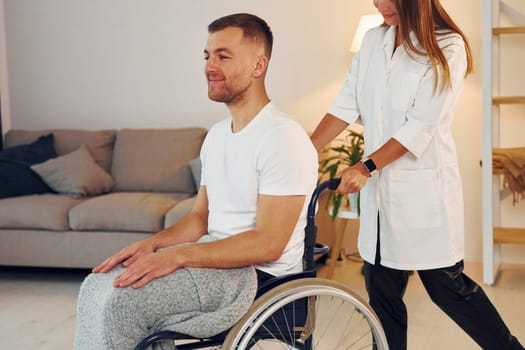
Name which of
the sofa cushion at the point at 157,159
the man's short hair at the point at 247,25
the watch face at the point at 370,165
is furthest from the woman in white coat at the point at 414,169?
the sofa cushion at the point at 157,159

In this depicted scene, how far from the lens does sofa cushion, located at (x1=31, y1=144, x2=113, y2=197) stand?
414cm

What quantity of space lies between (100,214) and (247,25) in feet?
6.91

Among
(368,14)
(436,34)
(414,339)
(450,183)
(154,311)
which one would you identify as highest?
(368,14)

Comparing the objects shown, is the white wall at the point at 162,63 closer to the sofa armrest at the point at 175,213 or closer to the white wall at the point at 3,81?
the white wall at the point at 3,81

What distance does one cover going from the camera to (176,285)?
168 cm

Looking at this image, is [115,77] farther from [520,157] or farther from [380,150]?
[380,150]

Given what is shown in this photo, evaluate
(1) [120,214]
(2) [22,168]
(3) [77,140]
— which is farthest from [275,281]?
(3) [77,140]

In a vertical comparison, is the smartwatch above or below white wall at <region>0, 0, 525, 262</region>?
below

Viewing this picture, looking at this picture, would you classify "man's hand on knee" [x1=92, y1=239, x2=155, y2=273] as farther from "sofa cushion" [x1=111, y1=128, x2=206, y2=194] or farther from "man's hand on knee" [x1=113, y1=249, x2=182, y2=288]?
"sofa cushion" [x1=111, y1=128, x2=206, y2=194]

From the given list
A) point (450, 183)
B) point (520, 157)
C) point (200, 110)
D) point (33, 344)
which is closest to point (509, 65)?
point (520, 157)

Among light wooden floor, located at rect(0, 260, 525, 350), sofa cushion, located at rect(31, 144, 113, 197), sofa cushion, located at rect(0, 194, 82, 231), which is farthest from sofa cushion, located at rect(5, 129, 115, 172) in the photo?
light wooden floor, located at rect(0, 260, 525, 350)

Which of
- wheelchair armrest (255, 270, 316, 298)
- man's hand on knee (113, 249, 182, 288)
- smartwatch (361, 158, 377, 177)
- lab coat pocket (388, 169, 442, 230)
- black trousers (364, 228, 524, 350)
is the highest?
smartwatch (361, 158, 377, 177)

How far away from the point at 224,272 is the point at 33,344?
1.54 metres

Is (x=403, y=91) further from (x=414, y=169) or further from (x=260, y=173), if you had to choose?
(x=260, y=173)
